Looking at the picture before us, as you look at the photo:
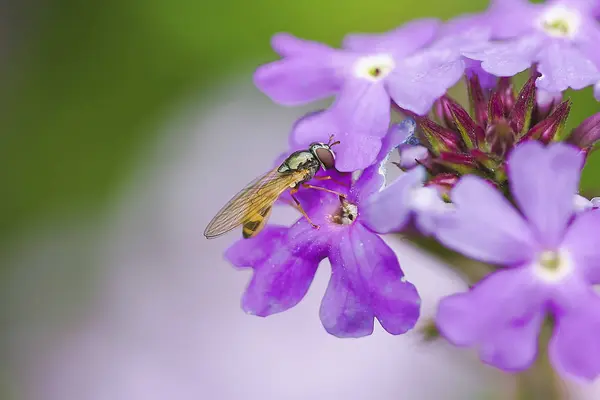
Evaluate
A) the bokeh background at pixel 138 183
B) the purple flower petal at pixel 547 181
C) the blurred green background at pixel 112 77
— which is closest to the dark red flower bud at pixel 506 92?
the purple flower petal at pixel 547 181

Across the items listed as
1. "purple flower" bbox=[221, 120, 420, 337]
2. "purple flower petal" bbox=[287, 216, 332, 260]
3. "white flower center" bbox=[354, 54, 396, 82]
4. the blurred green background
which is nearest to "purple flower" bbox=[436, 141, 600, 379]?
"purple flower" bbox=[221, 120, 420, 337]

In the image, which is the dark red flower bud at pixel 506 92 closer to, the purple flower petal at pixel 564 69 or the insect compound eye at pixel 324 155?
the purple flower petal at pixel 564 69

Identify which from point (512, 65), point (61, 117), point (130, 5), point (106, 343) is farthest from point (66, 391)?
point (512, 65)

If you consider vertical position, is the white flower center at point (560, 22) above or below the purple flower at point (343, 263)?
below

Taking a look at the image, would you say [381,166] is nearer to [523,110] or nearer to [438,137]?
[438,137]

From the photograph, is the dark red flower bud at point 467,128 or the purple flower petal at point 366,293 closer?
the purple flower petal at point 366,293

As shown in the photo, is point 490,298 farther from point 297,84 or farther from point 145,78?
point 145,78

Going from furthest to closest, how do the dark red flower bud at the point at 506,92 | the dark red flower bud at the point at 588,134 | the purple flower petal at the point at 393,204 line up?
the dark red flower bud at the point at 506,92, the dark red flower bud at the point at 588,134, the purple flower petal at the point at 393,204

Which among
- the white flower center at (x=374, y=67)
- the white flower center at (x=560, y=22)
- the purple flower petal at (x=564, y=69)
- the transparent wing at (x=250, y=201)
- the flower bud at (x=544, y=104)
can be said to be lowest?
the flower bud at (x=544, y=104)

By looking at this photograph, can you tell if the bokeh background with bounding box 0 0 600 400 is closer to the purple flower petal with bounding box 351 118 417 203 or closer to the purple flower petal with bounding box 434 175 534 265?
the purple flower petal with bounding box 351 118 417 203
